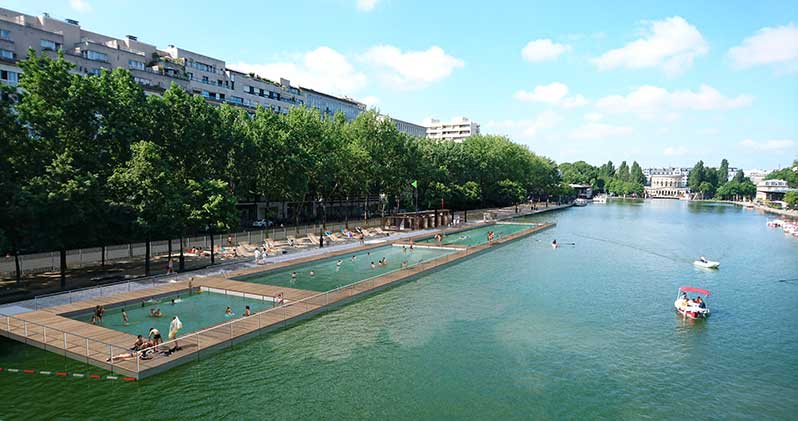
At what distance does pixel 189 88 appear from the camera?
91625 millimetres

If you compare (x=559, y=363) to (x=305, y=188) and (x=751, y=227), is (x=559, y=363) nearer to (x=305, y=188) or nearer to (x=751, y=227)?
(x=305, y=188)

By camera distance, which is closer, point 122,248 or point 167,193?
point 167,193

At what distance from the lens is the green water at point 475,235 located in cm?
7119

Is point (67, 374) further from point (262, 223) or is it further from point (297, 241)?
point (262, 223)

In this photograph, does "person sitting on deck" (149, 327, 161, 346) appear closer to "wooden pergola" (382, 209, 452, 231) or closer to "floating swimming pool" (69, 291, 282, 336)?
"floating swimming pool" (69, 291, 282, 336)

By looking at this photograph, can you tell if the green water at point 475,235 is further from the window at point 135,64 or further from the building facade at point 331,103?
the window at point 135,64

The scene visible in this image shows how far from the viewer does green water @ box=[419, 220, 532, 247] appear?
234 feet

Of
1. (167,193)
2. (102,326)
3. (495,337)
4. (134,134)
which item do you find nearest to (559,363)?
(495,337)

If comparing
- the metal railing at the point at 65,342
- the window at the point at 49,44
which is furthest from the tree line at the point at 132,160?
the window at the point at 49,44

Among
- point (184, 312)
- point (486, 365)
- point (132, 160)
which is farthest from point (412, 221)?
point (486, 365)

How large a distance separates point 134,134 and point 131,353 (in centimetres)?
2714

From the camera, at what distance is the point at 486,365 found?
25719mm

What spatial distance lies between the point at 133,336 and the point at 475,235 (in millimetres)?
61560

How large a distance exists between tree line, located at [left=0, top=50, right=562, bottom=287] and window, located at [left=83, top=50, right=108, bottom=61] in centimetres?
2857
